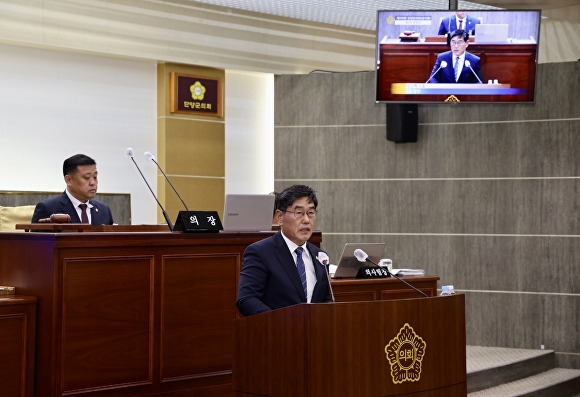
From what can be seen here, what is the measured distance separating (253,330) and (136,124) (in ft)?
15.2

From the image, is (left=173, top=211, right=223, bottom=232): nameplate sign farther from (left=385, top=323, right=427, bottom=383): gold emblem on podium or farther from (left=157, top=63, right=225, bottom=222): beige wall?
(left=157, top=63, right=225, bottom=222): beige wall

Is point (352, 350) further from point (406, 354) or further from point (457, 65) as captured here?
point (457, 65)

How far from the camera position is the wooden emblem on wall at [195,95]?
7.93 metres

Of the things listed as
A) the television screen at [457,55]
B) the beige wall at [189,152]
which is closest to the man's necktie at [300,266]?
the television screen at [457,55]

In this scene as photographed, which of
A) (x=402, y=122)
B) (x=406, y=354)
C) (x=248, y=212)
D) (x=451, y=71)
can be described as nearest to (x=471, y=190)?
(x=402, y=122)

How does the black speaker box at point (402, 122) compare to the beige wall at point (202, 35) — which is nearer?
the beige wall at point (202, 35)

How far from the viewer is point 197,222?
16.3ft

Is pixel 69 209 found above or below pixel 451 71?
below

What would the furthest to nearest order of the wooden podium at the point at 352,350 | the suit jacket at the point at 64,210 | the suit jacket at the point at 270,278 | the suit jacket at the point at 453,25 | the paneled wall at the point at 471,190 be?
1. the paneled wall at the point at 471,190
2. the suit jacket at the point at 453,25
3. the suit jacket at the point at 64,210
4. the suit jacket at the point at 270,278
5. the wooden podium at the point at 352,350

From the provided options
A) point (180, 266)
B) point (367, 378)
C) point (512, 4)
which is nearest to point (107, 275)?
point (180, 266)

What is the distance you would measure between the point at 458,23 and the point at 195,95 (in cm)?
242

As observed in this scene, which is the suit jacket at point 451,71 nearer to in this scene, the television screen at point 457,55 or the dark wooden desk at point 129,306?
the television screen at point 457,55

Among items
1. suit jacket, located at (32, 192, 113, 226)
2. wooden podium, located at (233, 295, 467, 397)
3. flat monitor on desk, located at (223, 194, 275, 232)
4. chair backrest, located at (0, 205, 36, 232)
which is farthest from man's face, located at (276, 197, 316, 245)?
chair backrest, located at (0, 205, 36, 232)

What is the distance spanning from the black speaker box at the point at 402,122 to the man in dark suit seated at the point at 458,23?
37.7 inches
